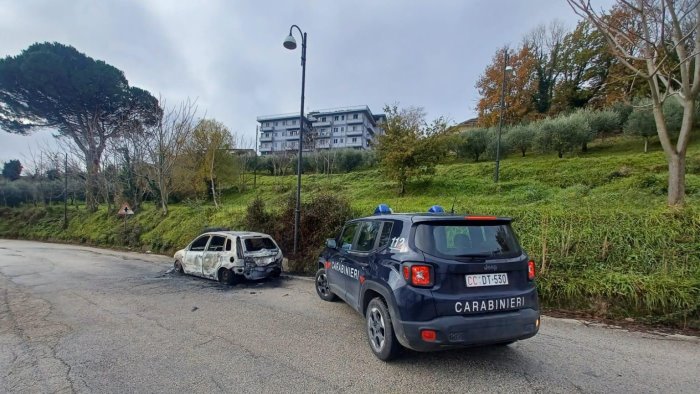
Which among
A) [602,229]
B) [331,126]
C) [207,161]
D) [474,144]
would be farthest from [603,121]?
[331,126]

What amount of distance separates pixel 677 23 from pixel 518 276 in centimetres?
882

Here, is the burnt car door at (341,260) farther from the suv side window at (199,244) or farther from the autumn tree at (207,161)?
the autumn tree at (207,161)

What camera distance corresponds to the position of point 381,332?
3.63 meters

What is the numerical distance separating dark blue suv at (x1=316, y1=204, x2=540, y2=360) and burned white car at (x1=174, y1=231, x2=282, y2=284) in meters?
4.83

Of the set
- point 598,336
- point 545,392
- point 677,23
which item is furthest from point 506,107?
point 545,392

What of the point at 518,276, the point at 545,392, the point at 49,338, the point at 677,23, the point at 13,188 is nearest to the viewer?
the point at 545,392

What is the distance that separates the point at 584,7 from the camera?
25.5ft

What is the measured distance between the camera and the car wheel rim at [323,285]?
615 centimetres

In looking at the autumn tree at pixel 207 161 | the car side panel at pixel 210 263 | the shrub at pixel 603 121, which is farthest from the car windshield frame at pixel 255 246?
the shrub at pixel 603 121

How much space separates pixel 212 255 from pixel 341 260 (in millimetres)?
4918

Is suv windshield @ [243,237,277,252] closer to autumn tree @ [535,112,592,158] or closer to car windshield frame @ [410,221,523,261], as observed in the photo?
car windshield frame @ [410,221,523,261]

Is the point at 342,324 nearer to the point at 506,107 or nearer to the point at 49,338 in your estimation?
the point at 49,338

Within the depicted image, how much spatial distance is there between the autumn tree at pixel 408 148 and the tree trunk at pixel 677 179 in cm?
883

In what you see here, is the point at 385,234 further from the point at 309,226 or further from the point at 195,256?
the point at 195,256
